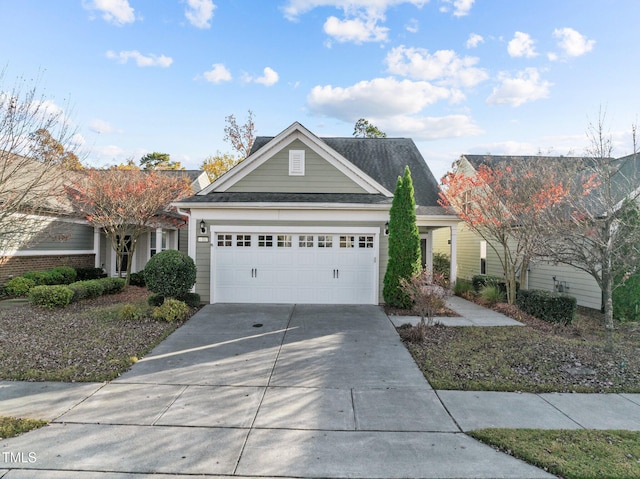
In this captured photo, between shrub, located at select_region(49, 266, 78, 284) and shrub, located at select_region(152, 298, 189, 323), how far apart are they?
6018mm

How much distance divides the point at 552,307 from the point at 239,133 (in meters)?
23.9

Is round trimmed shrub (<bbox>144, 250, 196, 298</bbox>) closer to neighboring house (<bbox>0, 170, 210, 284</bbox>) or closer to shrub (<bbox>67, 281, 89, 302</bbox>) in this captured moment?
shrub (<bbox>67, 281, 89, 302</bbox>)

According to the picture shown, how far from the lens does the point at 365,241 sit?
35.2 ft

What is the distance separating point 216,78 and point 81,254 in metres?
9.32

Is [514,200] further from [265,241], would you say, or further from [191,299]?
[191,299]

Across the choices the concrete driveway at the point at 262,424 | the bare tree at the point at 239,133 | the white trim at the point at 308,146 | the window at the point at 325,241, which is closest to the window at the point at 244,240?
the white trim at the point at 308,146

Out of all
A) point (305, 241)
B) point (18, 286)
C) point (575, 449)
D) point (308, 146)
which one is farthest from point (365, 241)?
point (18, 286)

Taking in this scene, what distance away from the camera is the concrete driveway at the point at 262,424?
3.22 m

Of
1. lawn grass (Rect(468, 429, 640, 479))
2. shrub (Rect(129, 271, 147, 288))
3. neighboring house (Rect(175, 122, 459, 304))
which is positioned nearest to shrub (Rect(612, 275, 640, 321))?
neighboring house (Rect(175, 122, 459, 304))

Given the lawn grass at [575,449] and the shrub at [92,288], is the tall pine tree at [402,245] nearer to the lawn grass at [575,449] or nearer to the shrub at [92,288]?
the lawn grass at [575,449]

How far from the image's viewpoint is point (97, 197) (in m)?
12.3

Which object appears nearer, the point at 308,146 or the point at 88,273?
the point at 308,146

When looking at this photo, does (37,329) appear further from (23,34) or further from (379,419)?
(379,419)

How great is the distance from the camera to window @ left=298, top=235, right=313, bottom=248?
10.7 meters
